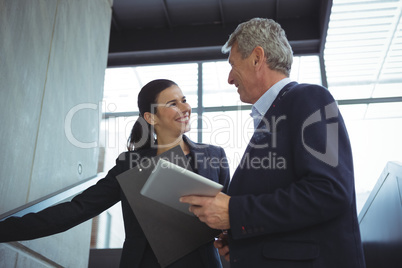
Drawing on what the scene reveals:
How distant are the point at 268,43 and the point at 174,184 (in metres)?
0.82

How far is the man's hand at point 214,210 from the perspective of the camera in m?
1.50

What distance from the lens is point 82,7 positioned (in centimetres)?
390

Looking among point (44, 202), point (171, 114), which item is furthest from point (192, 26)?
point (44, 202)

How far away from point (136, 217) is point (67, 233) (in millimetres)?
1350

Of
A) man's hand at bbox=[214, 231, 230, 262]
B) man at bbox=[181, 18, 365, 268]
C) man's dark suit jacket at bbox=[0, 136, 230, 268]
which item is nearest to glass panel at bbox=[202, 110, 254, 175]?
man's dark suit jacket at bbox=[0, 136, 230, 268]

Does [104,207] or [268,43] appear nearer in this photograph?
[268,43]

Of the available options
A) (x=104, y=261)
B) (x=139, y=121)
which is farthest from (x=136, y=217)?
(x=104, y=261)

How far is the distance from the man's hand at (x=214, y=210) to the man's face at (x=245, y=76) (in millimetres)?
616

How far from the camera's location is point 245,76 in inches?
78.1

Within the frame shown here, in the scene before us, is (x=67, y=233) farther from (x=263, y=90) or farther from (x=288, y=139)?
(x=288, y=139)

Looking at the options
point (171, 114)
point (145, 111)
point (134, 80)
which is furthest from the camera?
point (134, 80)

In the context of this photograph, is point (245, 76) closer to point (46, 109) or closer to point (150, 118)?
point (150, 118)

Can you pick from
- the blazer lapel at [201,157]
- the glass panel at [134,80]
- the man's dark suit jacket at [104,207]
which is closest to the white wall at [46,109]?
the man's dark suit jacket at [104,207]
